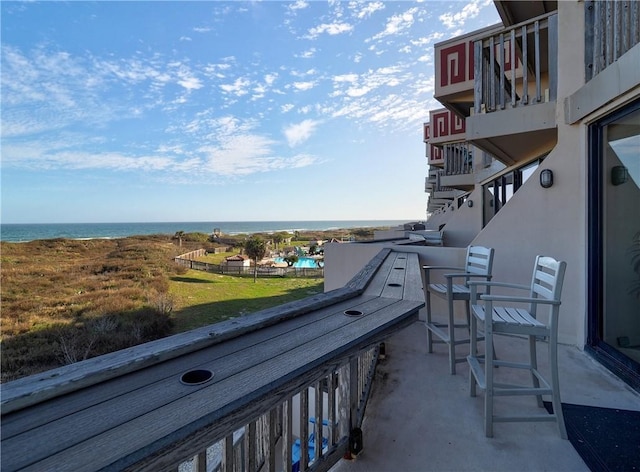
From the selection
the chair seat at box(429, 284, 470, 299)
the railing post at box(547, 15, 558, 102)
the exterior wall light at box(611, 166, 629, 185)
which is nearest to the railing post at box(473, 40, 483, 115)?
the railing post at box(547, 15, 558, 102)

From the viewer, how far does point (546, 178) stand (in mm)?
3139

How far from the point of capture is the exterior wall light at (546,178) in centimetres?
312

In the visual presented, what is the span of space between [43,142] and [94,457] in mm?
18952

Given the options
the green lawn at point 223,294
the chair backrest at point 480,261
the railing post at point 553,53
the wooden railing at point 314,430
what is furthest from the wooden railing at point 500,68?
the green lawn at point 223,294

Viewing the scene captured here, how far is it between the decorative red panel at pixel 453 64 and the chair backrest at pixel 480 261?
5.38 metres

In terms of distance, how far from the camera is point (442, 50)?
6742 millimetres

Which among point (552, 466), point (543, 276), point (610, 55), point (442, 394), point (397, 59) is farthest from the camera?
point (397, 59)

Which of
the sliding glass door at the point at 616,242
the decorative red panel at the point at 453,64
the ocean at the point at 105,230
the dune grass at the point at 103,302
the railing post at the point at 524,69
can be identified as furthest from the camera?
→ the ocean at the point at 105,230

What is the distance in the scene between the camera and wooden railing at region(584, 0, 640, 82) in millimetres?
2359

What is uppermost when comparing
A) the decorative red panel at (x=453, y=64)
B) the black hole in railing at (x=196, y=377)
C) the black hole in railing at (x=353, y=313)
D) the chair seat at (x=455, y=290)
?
the decorative red panel at (x=453, y=64)

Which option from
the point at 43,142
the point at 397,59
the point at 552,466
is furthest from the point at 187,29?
the point at 43,142

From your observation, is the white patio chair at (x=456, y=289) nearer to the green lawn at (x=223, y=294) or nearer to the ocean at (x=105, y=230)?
the green lawn at (x=223, y=294)

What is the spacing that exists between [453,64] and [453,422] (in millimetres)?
7163

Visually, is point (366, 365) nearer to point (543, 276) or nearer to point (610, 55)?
point (543, 276)
